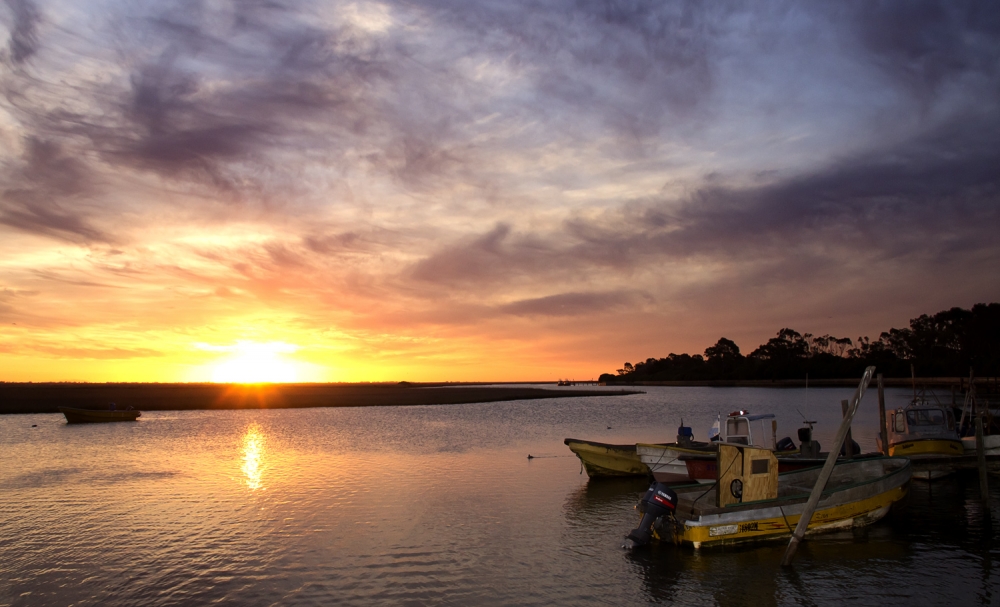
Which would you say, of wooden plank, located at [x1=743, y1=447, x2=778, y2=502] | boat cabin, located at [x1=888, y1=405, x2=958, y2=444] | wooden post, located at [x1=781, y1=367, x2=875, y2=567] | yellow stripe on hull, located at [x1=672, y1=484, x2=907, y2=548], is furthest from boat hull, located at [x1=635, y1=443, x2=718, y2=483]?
boat cabin, located at [x1=888, y1=405, x2=958, y2=444]

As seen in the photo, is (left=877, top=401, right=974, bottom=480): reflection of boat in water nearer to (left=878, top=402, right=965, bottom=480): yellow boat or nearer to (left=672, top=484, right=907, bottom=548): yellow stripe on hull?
(left=878, top=402, right=965, bottom=480): yellow boat

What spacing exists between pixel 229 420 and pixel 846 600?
57049 mm

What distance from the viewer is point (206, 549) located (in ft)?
51.0

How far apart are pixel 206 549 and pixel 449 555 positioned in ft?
20.0

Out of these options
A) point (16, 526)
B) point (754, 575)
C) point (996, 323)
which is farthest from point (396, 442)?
point (996, 323)

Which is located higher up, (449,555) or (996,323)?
(996,323)

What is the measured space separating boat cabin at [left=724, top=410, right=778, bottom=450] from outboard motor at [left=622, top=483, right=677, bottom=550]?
7.63 m

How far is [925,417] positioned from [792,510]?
13.7 metres

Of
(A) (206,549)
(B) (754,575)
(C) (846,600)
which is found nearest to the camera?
(C) (846,600)

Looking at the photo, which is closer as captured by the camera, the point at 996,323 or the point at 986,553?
the point at 986,553

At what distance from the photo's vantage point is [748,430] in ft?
71.2

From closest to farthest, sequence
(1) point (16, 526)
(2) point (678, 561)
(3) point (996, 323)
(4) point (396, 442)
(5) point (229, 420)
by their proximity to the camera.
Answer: (2) point (678, 561) < (1) point (16, 526) < (4) point (396, 442) < (5) point (229, 420) < (3) point (996, 323)

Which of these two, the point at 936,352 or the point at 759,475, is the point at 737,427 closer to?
the point at 759,475

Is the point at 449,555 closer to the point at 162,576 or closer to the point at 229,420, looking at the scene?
the point at 162,576
